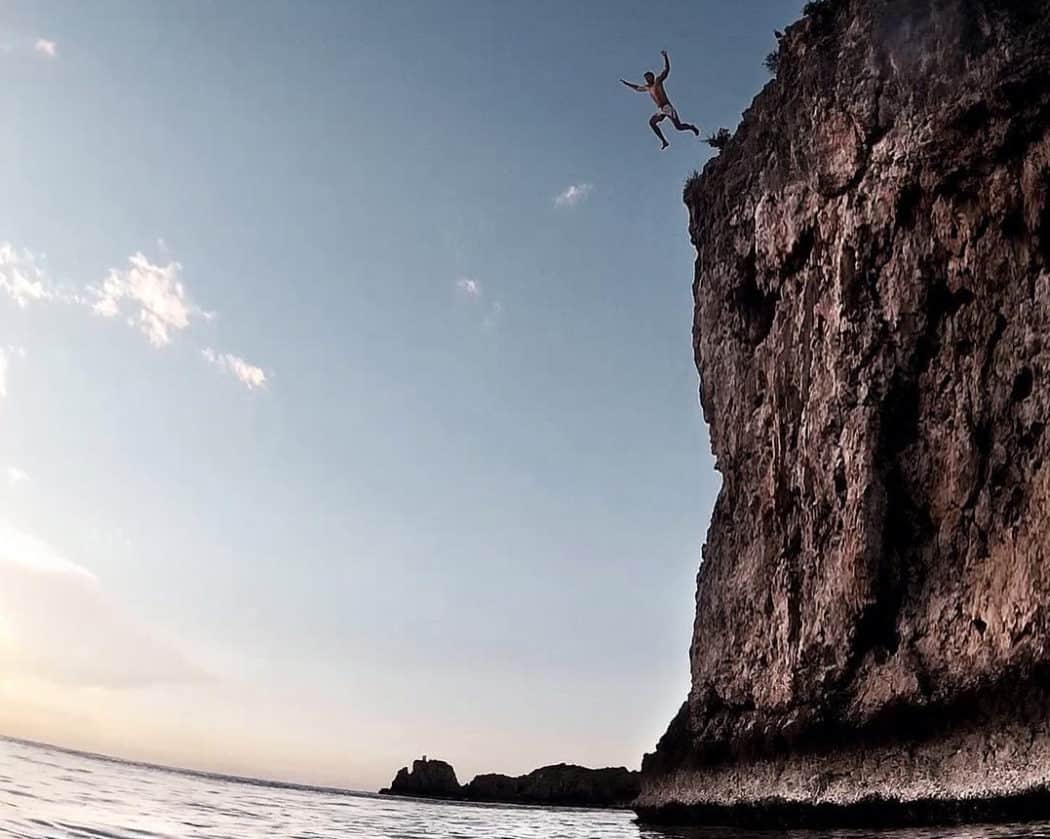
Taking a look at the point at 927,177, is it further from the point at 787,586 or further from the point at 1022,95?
the point at 787,586

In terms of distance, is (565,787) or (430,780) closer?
(565,787)

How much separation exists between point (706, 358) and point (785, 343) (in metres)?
4.85

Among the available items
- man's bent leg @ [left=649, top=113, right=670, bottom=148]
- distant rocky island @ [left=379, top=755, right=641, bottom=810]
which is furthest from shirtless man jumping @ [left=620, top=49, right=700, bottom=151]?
distant rocky island @ [left=379, top=755, right=641, bottom=810]

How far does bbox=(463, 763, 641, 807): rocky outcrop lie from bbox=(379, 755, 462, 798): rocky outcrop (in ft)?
11.2

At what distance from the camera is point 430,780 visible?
68.6m

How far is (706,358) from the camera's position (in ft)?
84.3

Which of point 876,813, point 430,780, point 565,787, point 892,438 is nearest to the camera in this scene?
point 876,813

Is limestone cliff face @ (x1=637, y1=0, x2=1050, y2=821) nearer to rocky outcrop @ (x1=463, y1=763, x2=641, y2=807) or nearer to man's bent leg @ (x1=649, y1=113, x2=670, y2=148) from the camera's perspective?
man's bent leg @ (x1=649, y1=113, x2=670, y2=148)

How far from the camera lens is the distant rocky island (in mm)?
58812

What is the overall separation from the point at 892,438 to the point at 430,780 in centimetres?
6163

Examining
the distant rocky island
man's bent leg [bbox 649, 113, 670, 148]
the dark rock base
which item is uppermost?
man's bent leg [bbox 649, 113, 670, 148]

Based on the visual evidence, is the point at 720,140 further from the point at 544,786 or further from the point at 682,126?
the point at 544,786

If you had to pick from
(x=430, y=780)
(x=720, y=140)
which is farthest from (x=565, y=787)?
(x=720, y=140)

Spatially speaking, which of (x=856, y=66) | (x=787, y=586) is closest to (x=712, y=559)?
(x=787, y=586)
